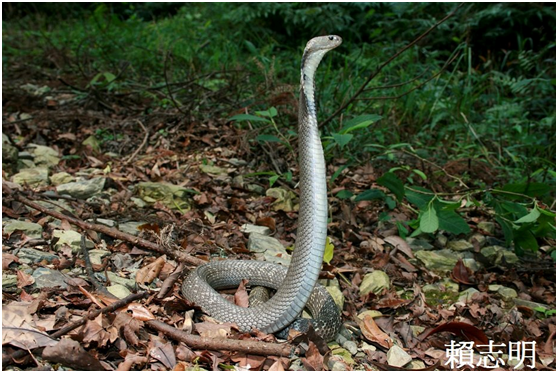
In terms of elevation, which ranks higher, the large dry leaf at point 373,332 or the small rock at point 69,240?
the small rock at point 69,240

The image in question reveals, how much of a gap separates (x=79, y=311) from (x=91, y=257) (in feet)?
2.33

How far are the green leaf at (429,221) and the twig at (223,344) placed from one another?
60.0 inches

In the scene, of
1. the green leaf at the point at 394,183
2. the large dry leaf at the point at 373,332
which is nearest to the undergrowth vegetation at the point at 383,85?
the green leaf at the point at 394,183

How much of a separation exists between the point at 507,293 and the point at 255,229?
Answer: 186 cm

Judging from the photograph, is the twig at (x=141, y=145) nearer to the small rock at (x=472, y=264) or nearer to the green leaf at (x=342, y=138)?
the green leaf at (x=342, y=138)

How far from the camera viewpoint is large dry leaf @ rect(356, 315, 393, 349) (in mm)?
3525

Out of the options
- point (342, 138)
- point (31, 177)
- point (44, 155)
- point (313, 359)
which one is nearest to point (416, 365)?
point (313, 359)

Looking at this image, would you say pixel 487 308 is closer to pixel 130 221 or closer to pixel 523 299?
pixel 523 299

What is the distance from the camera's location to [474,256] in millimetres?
A: 4805

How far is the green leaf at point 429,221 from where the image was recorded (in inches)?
161

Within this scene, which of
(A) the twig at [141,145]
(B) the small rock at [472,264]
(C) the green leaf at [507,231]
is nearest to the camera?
(C) the green leaf at [507,231]

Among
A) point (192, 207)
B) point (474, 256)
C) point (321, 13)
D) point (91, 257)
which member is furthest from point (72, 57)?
point (474, 256)

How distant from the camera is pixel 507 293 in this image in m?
4.32

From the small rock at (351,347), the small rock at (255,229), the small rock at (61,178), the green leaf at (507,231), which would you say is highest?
the small rock at (61,178)
